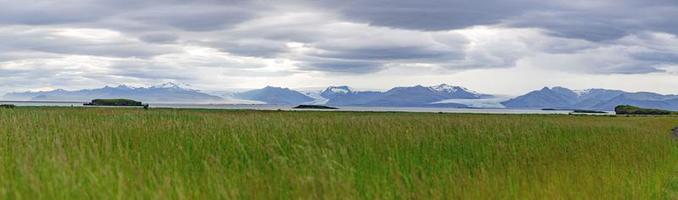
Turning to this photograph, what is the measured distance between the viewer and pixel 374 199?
9.05 metres

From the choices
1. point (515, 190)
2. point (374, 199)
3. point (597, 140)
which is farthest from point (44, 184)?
point (597, 140)

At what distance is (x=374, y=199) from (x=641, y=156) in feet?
37.1

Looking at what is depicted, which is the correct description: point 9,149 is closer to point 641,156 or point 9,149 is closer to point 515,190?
point 515,190

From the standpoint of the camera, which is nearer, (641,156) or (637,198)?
(637,198)

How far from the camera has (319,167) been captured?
9.15 meters

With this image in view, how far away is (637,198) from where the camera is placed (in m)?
10.9

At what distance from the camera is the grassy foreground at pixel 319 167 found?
8391 mm

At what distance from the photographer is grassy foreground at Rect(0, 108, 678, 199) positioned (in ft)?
27.5

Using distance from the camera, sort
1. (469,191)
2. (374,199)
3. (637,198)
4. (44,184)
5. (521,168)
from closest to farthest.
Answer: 1. (44,184)
2. (374,199)
3. (469,191)
4. (637,198)
5. (521,168)

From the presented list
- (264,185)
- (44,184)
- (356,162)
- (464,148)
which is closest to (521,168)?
(464,148)

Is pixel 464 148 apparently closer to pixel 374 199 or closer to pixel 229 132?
pixel 229 132

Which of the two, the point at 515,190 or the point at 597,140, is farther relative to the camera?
the point at 597,140

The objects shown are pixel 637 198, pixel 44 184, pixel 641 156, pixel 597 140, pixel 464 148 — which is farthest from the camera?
pixel 597 140

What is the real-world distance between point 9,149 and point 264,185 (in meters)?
5.54
